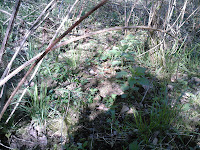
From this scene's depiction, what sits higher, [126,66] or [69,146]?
[126,66]

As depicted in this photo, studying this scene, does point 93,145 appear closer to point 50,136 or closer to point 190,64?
point 50,136

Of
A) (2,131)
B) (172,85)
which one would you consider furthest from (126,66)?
(2,131)

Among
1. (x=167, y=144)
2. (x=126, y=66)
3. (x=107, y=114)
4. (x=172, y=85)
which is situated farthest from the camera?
(x=126, y=66)

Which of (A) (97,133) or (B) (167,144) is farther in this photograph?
(A) (97,133)

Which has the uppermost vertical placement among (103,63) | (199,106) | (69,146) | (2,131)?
(103,63)

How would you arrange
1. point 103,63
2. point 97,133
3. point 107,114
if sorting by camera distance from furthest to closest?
point 103,63, point 107,114, point 97,133

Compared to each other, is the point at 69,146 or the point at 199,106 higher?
the point at 199,106

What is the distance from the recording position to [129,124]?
151cm

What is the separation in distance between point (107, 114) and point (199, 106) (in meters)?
1.04

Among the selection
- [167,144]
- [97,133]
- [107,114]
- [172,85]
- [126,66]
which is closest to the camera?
[167,144]

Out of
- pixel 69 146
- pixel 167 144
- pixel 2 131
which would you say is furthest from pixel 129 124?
pixel 2 131

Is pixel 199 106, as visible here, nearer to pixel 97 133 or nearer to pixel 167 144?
pixel 167 144

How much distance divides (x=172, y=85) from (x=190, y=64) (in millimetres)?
608

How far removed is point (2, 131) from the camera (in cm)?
139
